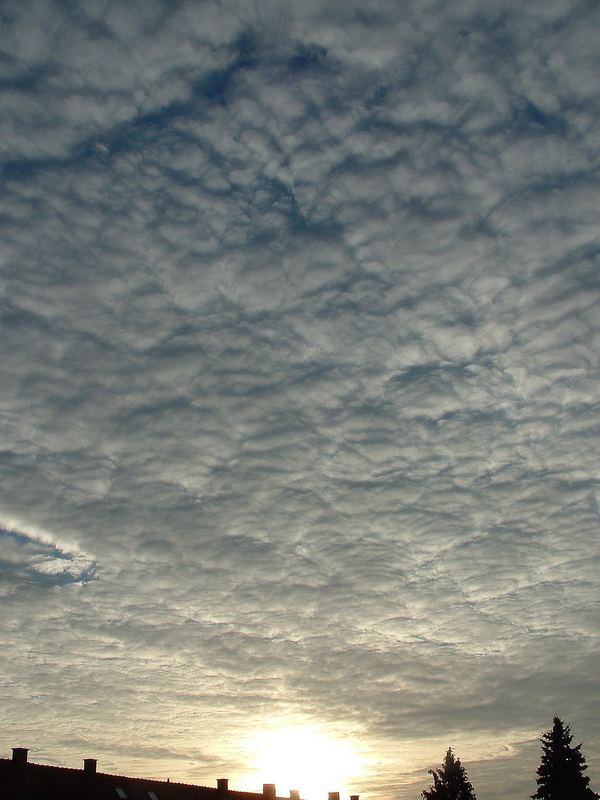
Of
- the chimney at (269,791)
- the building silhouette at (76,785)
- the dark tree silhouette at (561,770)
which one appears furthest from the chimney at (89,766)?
the dark tree silhouette at (561,770)

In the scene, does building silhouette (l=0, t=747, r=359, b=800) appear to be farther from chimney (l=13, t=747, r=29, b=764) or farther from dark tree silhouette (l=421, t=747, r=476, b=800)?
dark tree silhouette (l=421, t=747, r=476, b=800)

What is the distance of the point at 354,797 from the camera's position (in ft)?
247

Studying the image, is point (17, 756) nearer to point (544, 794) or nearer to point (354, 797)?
point (544, 794)

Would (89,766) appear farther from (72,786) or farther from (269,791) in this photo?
(269,791)

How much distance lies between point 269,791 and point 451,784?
14.1 metres

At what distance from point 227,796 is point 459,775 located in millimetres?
17480

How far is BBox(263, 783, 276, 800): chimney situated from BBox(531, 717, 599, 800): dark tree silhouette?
19.9 m

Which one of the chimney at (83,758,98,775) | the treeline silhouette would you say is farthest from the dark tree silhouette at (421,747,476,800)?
the chimney at (83,758,98,775)

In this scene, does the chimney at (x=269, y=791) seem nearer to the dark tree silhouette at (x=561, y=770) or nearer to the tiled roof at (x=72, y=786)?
the tiled roof at (x=72, y=786)

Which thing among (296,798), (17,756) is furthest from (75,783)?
(296,798)

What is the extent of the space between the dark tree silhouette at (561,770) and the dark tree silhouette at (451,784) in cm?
616

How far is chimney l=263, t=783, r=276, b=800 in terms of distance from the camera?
59916 mm

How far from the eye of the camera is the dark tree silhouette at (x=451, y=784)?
57.6 metres

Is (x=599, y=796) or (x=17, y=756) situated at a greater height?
(x=17, y=756)
